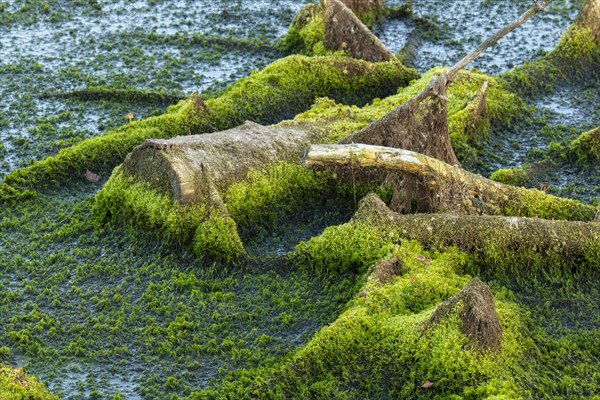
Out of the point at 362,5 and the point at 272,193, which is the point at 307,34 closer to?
the point at 362,5

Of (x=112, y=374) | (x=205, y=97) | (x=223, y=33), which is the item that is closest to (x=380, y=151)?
(x=112, y=374)

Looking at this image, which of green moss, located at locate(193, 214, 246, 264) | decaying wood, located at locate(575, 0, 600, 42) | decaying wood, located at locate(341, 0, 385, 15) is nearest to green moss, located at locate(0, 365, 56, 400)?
green moss, located at locate(193, 214, 246, 264)

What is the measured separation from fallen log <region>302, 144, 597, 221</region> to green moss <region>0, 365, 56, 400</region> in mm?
3647

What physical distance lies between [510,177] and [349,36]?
15.2ft

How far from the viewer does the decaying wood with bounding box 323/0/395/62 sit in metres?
15.9

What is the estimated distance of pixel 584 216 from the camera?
37.1ft

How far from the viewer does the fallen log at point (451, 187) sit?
10555mm

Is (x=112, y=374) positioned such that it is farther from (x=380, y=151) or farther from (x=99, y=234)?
(x=380, y=151)

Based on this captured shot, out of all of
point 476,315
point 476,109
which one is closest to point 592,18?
point 476,109

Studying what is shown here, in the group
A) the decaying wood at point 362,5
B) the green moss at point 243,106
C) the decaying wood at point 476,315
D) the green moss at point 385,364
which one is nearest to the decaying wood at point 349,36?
the green moss at point 243,106

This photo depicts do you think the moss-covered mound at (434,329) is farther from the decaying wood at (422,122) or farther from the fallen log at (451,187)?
the decaying wood at (422,122)

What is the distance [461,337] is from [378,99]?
6.35 metres

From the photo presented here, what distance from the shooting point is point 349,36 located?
16031 mm

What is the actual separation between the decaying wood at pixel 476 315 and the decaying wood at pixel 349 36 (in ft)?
25.4
